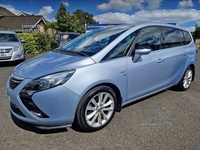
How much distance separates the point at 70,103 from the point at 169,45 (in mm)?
2401

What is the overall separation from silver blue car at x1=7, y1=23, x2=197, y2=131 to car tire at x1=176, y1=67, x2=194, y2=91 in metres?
0.72

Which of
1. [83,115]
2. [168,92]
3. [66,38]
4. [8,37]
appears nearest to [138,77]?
[83,115]

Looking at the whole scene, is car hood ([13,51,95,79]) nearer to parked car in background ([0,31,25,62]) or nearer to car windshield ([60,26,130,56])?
car windshield ([60,26,130,56])

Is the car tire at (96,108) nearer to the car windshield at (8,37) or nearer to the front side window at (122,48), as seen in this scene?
the front side window at (122,48)

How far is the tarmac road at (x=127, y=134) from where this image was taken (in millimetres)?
2217

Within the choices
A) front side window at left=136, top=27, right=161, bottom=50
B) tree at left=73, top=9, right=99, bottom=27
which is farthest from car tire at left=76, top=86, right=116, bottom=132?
tree at left=73, top=9, right=99, bottom=27

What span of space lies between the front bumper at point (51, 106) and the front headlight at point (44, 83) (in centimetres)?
5

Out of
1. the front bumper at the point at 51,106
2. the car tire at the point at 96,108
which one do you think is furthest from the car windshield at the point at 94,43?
the front bumper at the point at 51,106

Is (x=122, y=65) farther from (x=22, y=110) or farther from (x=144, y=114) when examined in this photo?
(x=22, y=110)

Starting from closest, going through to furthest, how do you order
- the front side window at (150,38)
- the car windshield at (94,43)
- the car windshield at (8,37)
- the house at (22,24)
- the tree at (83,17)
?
the car windshield at (94,43)
the front side window at (150,38)
the car windshield at (8,37)
the house at (22,24)
the tree at (83,17)

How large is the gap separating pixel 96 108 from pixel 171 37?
2302mm

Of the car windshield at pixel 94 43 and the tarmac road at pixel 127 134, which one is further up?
the car windshield at pixel 94 43

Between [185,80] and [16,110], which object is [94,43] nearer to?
[16,110]

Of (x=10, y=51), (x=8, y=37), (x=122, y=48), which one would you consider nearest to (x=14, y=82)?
(x=122, y=48)
